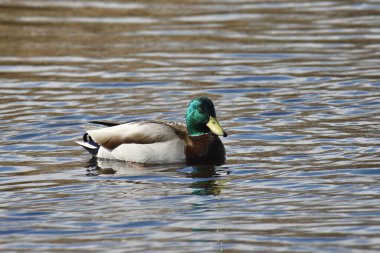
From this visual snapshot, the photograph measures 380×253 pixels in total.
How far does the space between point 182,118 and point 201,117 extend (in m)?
2.10

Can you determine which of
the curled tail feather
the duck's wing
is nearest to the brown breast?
the duck's wing

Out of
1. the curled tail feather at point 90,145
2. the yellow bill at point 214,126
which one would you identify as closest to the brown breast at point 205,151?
the yellow bill at point 214,126

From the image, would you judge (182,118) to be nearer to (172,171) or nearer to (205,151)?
(205,151)

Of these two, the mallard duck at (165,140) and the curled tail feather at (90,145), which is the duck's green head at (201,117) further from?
the curled tail feather at (90,145)

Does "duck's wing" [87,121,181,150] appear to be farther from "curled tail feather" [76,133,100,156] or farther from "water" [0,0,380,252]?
"water" [0,0,380,252]

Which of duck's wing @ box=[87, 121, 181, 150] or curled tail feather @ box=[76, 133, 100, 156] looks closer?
duck's wing @ box=[87, 121, 181, 150]

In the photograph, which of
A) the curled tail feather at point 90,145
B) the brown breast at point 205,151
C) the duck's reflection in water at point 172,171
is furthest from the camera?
the curled tail feather at point 90,145

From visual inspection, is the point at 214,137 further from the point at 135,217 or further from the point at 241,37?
the point at 241,37

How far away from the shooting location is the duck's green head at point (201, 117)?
46.6 feet

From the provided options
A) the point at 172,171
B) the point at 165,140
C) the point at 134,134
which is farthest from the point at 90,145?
the point at 172,171

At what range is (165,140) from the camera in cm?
1409

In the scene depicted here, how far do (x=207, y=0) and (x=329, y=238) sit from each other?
635 inches

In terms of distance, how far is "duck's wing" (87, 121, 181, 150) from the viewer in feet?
46.3

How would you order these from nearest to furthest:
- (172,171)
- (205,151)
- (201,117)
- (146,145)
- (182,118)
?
1. (172,171)
2. (205,151)
3. (146,145)
4. (201,117)
5. (182,118)
